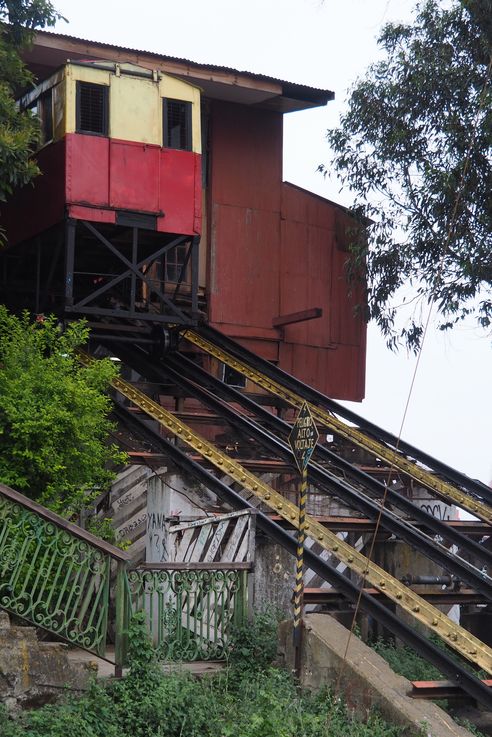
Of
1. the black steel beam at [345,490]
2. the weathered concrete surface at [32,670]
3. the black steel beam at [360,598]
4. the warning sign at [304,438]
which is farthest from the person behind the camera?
the black steel beam at [345,490]

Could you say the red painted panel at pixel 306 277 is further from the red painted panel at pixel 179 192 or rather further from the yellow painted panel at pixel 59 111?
the yellow painted panel at pixel 59 111

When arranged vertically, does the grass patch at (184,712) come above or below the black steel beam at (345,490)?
below

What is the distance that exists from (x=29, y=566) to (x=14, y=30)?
9417 mm

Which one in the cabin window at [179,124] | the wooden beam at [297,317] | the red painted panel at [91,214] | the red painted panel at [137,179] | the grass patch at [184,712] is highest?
the cabin window at [179,124]

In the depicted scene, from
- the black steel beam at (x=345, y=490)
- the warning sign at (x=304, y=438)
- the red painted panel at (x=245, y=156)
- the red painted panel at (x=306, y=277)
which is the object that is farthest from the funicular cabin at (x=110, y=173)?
the warning sign at (x=304, y=438)

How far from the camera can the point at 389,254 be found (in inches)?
934

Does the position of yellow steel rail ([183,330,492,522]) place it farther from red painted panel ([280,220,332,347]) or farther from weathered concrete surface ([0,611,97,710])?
weathered concrete surface ([0,611,97,710])

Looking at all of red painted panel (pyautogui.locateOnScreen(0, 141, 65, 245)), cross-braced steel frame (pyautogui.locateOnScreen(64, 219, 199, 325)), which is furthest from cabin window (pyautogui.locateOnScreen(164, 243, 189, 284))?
red painted panel (pyautogui.locateOnScreen(0, 141, 65, 245))

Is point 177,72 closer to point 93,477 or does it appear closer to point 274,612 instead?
point 93,477

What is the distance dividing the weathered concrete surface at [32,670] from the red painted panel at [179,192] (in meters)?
10.7

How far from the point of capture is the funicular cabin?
1966cm

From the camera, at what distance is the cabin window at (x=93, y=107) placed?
65.5 ft

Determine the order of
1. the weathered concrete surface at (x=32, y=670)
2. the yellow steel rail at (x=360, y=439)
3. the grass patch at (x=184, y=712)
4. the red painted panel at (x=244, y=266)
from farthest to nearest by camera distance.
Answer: the red painted panel at (x=244, y=266), the yellow steel rail at (x=360, y=439), the weathered concrete surface at (x=32, y=670), the grass patch at (x=184, y=712)

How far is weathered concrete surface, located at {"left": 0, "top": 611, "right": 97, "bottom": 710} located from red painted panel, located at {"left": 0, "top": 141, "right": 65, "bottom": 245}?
1013 centimetres
